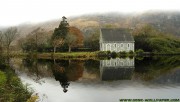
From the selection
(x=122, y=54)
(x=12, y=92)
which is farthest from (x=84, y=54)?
(x=12, y=92)

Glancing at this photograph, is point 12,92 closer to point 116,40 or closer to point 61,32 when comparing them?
point 61,32

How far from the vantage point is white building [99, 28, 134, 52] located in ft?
311

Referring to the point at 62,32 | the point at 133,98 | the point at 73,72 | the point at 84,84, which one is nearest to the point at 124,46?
the point at 62,32

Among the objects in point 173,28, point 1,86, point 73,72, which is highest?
point 1,86

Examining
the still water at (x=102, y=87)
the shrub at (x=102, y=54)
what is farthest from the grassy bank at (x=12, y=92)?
the shrub at (x=102, y=54)

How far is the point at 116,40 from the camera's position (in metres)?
96.5

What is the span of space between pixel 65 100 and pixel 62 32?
65.5m

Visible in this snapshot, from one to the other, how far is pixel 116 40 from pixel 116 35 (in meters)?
1.82

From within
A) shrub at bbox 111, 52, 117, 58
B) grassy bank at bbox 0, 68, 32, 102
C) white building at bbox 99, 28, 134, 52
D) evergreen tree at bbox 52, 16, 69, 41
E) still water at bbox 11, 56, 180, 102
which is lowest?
shrub at bbox 111, 52, 117, 58

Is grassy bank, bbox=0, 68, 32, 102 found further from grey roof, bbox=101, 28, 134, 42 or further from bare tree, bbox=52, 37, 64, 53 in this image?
grey roof, bbox=101, 28, 134, 42

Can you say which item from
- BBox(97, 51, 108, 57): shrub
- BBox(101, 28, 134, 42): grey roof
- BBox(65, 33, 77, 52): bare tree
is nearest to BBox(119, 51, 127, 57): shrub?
BBox(97, 51, 108, 57): shrub

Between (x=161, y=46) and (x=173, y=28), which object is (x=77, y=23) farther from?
(x=161, y=46)

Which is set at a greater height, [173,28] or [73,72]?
[73,72]

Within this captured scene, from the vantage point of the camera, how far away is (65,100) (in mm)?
29984
